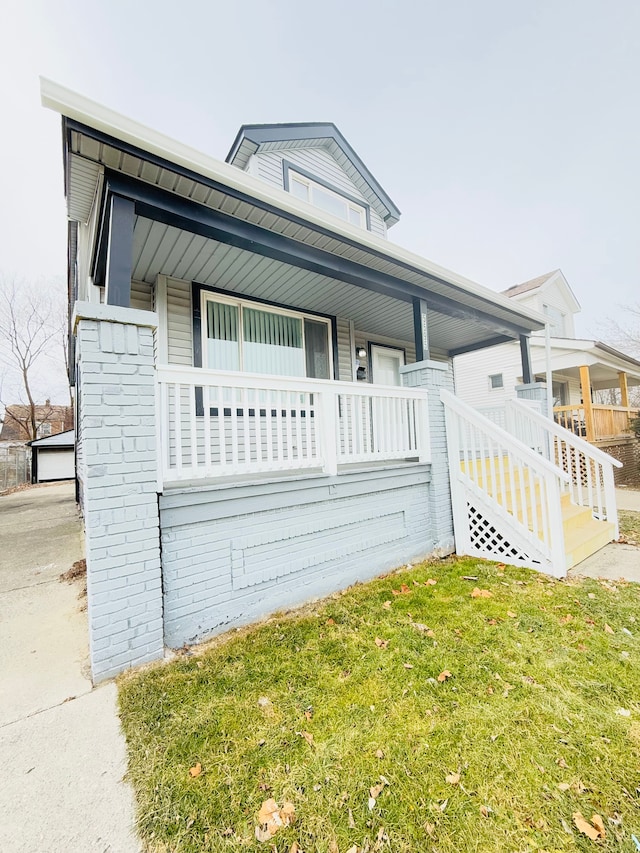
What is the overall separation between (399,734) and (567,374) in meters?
15.2

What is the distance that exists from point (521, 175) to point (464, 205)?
139 inches

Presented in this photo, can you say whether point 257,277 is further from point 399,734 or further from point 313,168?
point 399,734

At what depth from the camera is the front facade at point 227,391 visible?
256cm

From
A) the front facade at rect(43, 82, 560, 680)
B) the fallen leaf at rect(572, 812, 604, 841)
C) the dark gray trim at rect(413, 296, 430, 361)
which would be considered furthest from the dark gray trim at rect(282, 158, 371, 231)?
the fallen leaf at rect(572, 812, 604, 841)

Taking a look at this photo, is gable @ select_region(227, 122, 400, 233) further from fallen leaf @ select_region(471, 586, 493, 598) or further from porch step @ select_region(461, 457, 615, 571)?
fallen leaf @ select_region(471, 586, 493, 598)

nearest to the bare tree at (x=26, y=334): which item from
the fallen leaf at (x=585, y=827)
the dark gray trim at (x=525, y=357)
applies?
the dark gray trim at (x=525, y=357)

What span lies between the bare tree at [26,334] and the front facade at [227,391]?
24142mm

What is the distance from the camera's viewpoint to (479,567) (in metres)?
4.25

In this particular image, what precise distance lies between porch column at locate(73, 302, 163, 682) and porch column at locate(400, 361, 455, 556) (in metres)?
3.43

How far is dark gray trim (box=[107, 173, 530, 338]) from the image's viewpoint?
3.10 m

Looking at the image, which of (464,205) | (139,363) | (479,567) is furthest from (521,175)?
(139,363)

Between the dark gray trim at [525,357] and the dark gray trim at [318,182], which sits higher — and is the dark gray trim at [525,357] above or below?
below

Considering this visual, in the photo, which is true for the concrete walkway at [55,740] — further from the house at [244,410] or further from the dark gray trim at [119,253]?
the dark gray trim at [119,253]

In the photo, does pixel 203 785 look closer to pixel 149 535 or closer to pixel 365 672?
pixel 365 672
